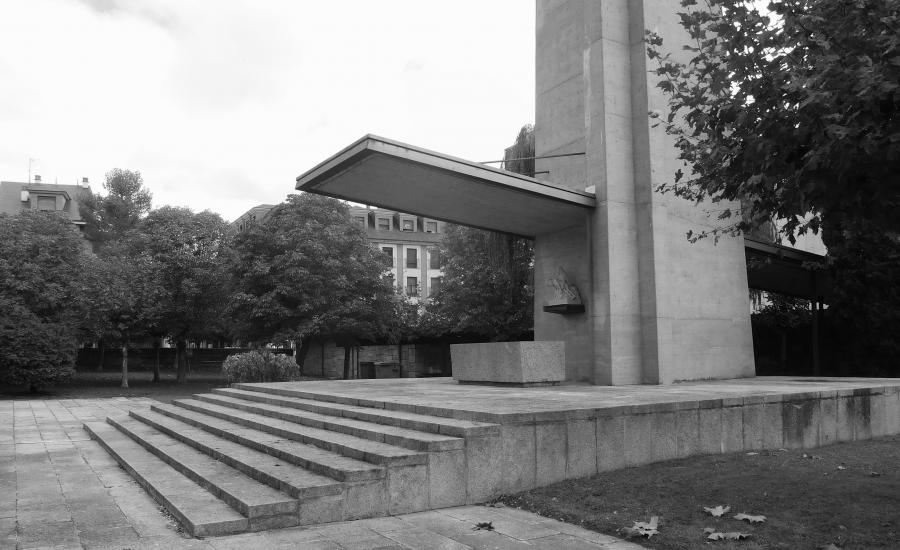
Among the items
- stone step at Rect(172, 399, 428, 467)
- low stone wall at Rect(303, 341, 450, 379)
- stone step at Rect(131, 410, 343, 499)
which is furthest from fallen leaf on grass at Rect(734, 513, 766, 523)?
low stone wall at Rect(303, 341, 450, 379)

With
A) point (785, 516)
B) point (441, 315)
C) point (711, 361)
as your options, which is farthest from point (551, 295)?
point (441, 315)

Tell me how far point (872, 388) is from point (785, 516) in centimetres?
699

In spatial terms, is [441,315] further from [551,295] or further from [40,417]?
[40,417]

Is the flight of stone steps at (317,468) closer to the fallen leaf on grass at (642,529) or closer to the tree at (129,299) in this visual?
the fallen leaf on grass at (642,529)

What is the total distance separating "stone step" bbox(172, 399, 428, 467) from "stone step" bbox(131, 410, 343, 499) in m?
0.48

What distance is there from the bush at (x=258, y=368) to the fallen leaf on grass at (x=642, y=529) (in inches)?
597

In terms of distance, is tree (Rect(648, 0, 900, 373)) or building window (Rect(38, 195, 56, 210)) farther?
building window (Rect(38, 195, 56, 210))

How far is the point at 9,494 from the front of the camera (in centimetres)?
747

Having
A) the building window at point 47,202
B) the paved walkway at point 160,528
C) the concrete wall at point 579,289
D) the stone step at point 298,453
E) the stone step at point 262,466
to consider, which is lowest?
the paved walkway at point 160,528

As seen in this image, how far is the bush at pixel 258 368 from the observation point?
1936 cm

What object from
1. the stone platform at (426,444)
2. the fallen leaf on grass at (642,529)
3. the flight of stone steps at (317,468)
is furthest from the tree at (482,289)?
the fallen leaf on grass at (642,529)

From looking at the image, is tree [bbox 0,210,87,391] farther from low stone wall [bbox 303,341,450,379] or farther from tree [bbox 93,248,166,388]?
low stone wall [bbox 303,341,450,379]

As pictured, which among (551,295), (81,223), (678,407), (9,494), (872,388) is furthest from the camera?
(81,223)

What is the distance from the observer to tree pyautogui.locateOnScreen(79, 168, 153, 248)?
5491 cm
